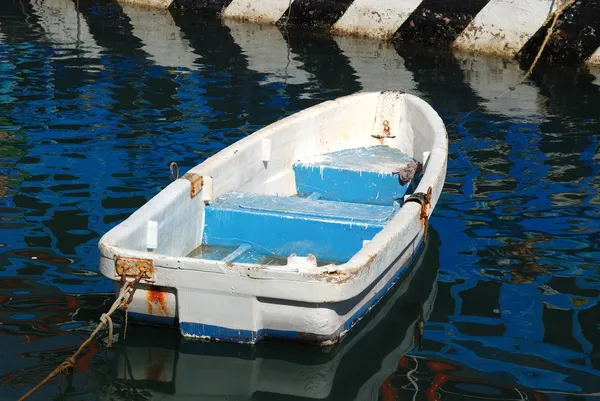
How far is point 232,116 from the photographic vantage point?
9.09 meters

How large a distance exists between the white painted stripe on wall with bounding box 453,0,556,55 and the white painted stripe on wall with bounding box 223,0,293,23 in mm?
2484

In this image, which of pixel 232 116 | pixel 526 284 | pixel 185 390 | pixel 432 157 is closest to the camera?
pixel 185 390

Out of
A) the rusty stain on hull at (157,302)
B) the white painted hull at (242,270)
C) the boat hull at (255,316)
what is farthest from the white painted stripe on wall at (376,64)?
the rusty stain on hull at (157,302)

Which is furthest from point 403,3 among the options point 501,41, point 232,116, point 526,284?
point 526,284

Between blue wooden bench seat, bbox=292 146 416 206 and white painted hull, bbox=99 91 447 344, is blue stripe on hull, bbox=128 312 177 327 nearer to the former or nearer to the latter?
white painted hull, bbox=99 91 447 344

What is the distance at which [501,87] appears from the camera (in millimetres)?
10555

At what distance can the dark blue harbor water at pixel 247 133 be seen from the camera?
463 cm

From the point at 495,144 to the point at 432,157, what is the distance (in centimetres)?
230

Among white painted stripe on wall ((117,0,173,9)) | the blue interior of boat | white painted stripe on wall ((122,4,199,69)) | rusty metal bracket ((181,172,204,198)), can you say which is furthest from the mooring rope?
white painted stripe on wall ((117,0,173,9))

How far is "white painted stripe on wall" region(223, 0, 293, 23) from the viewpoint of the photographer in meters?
13.2

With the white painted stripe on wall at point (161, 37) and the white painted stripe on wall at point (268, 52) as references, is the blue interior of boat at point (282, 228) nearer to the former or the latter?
the white painted stripe on wall at point (268, 52)

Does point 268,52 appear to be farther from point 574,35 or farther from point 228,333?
point 228,333

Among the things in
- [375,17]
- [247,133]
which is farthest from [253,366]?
[375,17]

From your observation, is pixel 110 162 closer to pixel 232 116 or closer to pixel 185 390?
pixel 232 116
